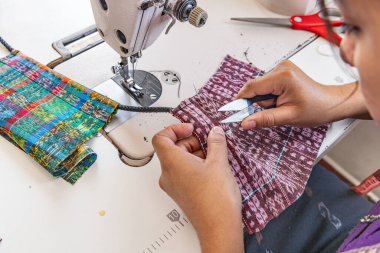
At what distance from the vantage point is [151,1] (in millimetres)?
580

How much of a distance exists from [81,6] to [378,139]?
1201 mm

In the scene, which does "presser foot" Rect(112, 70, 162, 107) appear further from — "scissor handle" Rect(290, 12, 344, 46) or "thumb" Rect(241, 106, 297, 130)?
"scissor handle" Rect(290, 12, 344, 46)

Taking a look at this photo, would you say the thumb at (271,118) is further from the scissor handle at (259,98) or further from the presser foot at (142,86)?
the presser foot at (142,86)

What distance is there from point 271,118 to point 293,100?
70 mm

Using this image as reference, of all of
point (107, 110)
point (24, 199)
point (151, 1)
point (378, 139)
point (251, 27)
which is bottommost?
point (378, 139)

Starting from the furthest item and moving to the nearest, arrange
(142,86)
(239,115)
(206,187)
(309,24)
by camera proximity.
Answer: (309,24) < (142,86) < (239,115) < (206,187)

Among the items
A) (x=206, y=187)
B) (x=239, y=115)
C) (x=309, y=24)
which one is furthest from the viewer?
(x=309, y=24)

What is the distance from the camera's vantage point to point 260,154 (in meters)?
0.66

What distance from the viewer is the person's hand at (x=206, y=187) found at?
551 mm

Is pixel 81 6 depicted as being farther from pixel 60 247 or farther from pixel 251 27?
pixel 60 247

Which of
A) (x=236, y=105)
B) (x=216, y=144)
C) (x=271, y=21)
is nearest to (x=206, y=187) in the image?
(x=216, y=144)

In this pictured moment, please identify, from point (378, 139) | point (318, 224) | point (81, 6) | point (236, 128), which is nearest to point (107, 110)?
point (236, 128)

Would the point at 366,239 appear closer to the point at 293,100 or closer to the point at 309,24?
the point at 293,100

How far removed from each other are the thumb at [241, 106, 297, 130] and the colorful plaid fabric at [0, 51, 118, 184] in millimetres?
282
